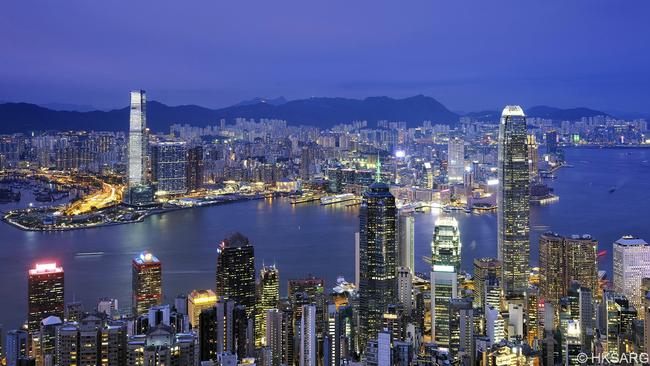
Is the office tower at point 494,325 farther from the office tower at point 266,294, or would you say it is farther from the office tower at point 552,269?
the office tower at point 266,294

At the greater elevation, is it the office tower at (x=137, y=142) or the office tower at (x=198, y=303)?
the office tower at (x=137, y=142)

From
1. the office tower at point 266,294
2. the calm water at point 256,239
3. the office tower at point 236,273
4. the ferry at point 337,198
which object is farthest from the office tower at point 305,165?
the office tower at point 266,294

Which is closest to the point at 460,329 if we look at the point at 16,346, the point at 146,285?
the point at 146,285

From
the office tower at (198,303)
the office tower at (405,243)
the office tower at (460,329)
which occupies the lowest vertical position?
the office tower at (460,329)

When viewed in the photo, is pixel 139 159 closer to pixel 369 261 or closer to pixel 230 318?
pixel 369 261

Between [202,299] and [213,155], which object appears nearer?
[202,299]

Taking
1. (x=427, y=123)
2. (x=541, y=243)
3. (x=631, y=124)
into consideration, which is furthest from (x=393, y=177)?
(x=631, y=124)
